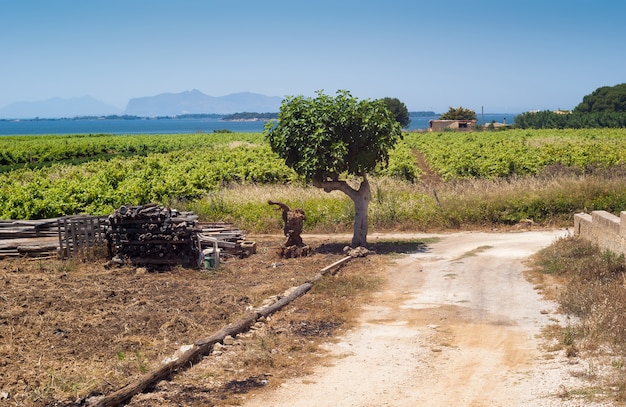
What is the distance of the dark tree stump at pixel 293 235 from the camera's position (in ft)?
65.2

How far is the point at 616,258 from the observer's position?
1625 centimetres

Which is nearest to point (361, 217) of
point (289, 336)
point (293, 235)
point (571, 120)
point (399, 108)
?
point (293, 235)

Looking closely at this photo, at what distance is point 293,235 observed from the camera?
20109 mm

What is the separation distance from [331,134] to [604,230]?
7207mm

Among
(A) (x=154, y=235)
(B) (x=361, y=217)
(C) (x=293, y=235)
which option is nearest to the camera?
(A) (x=154, y=235)

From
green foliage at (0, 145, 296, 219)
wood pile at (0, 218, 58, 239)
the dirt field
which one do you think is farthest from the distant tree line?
wood pile at (0, 218, 58, 239)

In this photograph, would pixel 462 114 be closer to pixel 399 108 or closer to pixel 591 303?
pixel 399 108

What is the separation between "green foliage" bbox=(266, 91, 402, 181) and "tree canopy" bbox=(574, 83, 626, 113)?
143m

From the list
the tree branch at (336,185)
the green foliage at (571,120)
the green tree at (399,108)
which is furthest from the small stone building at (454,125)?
the tree branch at (336,185)

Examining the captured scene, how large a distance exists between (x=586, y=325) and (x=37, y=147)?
6126 centimetres

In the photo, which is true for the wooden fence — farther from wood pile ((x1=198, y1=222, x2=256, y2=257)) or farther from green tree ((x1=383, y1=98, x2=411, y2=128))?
green tree ((x1=383, y1=98, x2=411, y2=128))

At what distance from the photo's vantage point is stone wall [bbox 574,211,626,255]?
16.5 metres

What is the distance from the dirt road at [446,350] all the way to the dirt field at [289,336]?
1.4 inches

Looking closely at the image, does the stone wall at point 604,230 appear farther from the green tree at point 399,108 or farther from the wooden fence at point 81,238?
the green tree at point 399,108
